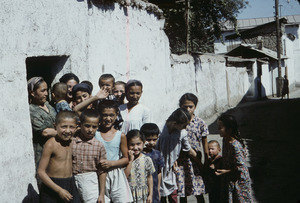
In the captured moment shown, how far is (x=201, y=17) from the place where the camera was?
1377 cm

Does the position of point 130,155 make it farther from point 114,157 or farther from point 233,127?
point 233,127

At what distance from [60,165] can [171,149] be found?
1304 mm

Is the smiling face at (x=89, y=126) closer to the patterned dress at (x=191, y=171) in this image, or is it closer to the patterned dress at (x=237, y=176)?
the patterned dress at (x=191, y=171)

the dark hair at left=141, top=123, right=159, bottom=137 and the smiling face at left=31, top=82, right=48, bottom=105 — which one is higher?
the smiling face at left=31, top=82, right=48, bottom=105

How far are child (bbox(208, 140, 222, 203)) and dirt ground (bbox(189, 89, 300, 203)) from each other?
42.5 inches

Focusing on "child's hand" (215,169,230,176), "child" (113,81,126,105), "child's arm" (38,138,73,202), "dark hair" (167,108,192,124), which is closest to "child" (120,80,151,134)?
"child" (113,81,126,105)

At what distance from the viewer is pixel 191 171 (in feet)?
12.5

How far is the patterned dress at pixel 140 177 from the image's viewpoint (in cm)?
326

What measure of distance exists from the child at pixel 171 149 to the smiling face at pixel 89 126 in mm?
968

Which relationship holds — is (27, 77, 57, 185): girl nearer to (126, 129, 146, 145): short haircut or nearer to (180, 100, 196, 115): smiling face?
(126, 129, 146, 145): short haircut

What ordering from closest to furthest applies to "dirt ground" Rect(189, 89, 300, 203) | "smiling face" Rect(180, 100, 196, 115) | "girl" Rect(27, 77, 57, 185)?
"girl" Rect(27, 77, 57, 185) → "smiling face" Rect(180, 100, 196, 115) → "dirt ground" Rect(189, 89, 300, 203)

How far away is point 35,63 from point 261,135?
6643mm

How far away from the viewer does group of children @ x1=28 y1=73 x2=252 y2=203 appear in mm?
2861

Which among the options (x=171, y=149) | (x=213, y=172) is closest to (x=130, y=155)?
(x=171, y=149)
